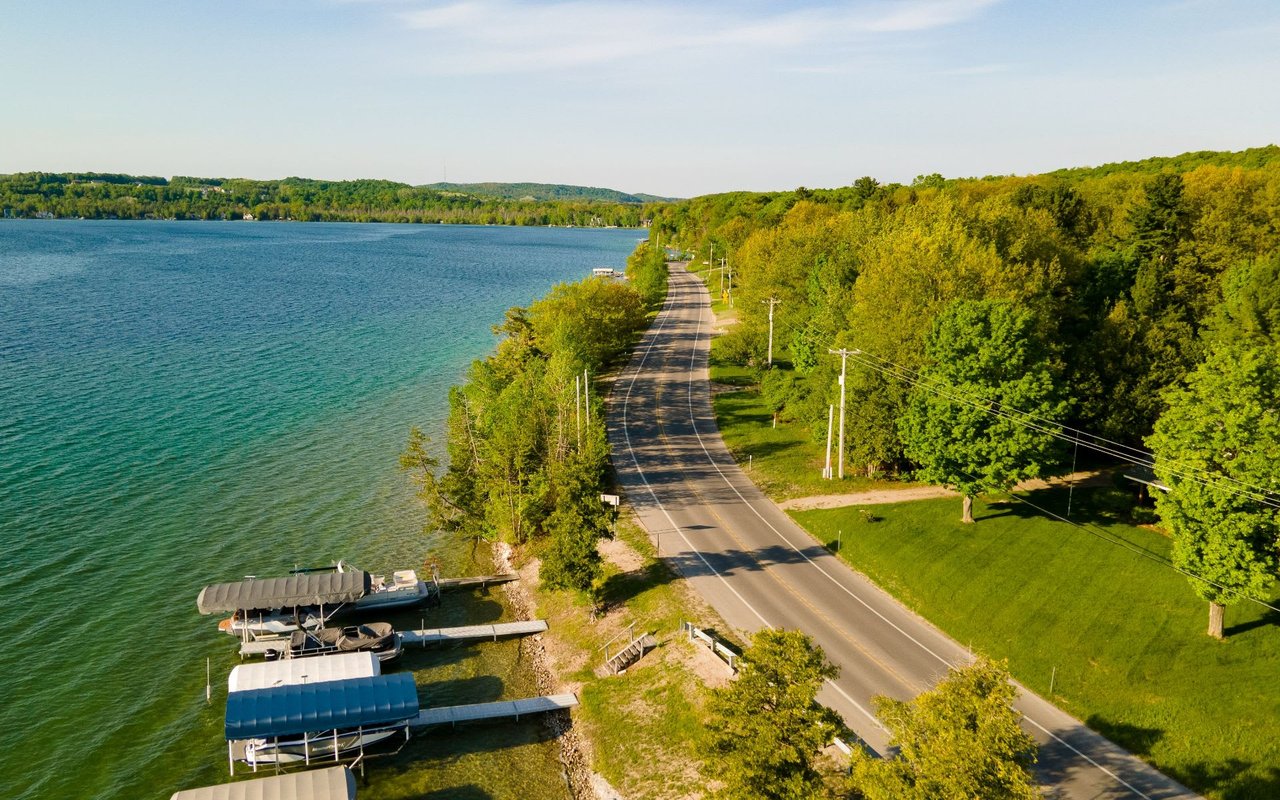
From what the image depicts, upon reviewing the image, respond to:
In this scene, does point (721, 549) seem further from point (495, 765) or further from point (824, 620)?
point (495, 765)

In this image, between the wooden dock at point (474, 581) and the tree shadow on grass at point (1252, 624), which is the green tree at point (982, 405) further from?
the wooden dock at point (474, 581)

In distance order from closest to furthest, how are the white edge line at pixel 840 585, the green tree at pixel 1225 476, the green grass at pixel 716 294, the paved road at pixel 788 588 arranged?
the white edge line at pixel 840 585, the paved road at pixel 788 588, the green tree at pixel 1225 476, the green grass at pixel 716 294

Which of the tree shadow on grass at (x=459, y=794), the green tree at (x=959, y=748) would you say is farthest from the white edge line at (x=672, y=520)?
the tree shadow on grass at (x=459, y=794)

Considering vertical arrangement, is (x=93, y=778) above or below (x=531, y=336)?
below

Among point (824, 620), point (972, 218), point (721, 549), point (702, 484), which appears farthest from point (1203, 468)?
point (972, 218)

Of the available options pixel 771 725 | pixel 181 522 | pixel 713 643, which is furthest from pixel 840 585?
pixel 181 522

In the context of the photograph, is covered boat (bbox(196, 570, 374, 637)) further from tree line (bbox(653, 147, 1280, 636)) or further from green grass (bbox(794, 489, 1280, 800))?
tree line (bbox(653, 147, 1280, 636))

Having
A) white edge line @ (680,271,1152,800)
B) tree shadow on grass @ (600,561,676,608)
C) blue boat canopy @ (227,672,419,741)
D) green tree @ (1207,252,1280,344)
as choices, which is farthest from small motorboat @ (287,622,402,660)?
green tree @ (1207,252,1280,344)
